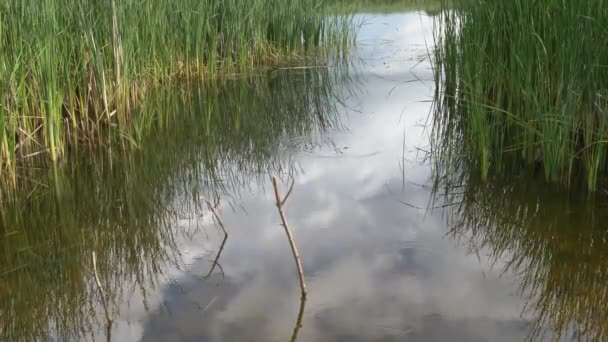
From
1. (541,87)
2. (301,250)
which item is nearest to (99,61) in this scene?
(301,250)

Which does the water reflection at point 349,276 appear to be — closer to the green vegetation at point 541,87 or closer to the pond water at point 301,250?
the pond water at point 301,250

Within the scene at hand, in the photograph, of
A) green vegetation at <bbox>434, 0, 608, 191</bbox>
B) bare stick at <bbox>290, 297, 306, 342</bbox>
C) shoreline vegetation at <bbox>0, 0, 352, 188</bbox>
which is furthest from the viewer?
shoreline vegetation at <bbox>0, 0, 352, 188</bbox>

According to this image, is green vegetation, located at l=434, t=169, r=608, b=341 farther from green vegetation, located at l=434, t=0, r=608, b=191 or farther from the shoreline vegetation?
the shoreline vegetation

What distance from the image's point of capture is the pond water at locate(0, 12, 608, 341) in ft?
7.26

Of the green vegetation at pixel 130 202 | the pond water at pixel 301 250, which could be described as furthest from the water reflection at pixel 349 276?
the green vegetation at pixel 130 202

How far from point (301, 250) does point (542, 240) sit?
1.07 m

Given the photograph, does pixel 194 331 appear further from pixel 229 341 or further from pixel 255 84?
pixel 255 84

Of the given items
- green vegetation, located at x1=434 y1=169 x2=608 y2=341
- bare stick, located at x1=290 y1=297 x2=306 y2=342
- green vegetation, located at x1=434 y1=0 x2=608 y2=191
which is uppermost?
green vegetation, located at x1=434 y1=0 x2=608 y2=191

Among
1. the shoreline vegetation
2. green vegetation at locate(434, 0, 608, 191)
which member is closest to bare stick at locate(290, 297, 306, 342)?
green vegetation at locate(434, 0, 608, 191)

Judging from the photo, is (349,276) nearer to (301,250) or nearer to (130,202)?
(301,250)

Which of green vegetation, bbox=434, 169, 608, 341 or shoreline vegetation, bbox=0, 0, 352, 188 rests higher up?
shoreline vegetation, bbox=0, 0, 352, 188

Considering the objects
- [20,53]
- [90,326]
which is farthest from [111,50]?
[90,326]

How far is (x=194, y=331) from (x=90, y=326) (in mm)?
382

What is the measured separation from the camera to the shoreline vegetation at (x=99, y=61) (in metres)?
3.73
